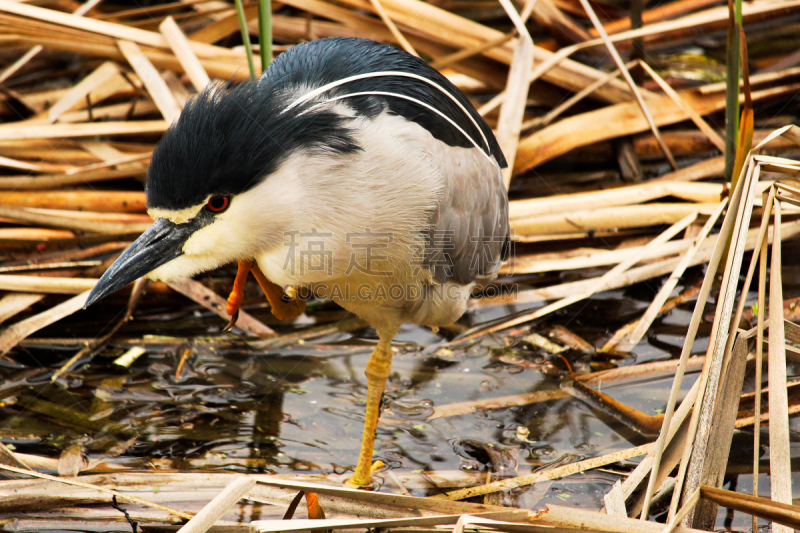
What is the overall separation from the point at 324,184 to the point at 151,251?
1.85 ft

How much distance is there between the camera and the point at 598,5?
5777 mm

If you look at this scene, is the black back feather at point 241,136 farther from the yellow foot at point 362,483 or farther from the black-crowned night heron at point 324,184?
the yellow foot at point 362,483

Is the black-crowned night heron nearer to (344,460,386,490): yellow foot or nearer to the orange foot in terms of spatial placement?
(344,460,386,490): yellow foot

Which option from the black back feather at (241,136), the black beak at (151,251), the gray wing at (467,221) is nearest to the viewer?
the black back feather at (241,136)

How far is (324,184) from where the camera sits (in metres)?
2.10

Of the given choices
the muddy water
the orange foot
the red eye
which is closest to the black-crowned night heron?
the red eye

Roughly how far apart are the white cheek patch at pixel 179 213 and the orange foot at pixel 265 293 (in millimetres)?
456

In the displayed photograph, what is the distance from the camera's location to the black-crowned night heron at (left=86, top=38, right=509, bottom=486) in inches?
79.5

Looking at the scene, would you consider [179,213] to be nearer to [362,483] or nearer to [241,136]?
[241,136]

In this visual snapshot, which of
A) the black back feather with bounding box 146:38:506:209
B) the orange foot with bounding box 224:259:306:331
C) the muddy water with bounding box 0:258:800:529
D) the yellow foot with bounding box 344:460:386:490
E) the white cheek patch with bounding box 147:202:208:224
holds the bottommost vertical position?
Answer: the yellow foot with bounding box 344:460:386:490

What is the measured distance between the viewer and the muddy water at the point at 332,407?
2.85 metres

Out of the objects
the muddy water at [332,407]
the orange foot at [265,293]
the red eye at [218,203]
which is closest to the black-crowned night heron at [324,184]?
the red eye at [218,203]

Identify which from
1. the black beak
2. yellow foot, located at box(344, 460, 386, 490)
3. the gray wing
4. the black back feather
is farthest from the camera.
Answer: yellow foot, located at box(344, 460, 386, 490)

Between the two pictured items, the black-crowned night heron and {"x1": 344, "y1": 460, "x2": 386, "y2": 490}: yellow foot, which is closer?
the black-crowned night heron
